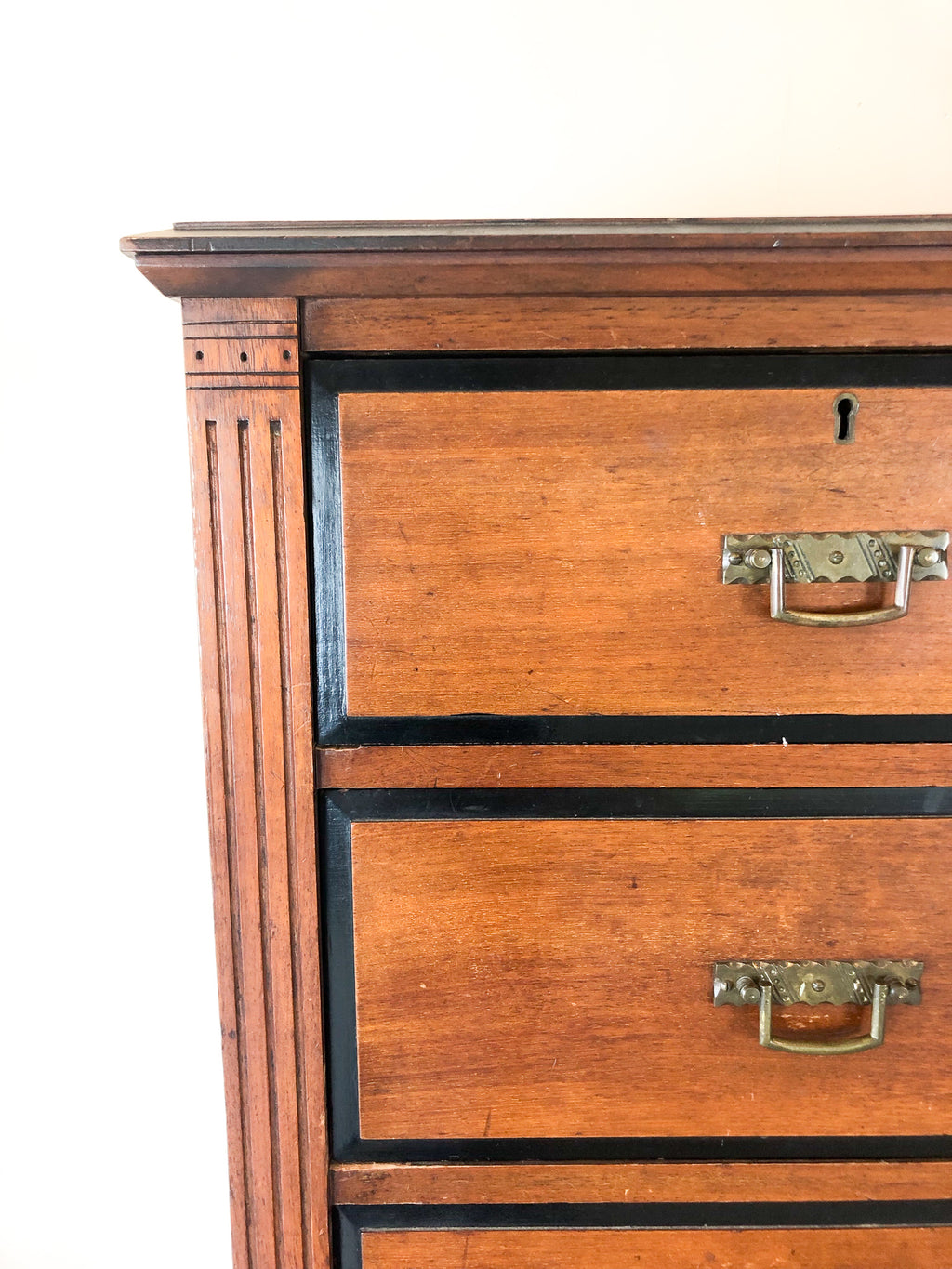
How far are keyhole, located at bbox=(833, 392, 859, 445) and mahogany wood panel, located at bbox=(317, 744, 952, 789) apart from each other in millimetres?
198

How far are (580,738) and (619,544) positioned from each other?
0.13 m

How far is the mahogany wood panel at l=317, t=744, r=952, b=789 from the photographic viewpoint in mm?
564

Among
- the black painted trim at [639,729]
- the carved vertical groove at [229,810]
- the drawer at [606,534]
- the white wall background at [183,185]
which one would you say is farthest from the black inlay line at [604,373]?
the white wall background at [183,185]

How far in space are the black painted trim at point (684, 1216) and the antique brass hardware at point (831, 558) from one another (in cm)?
41

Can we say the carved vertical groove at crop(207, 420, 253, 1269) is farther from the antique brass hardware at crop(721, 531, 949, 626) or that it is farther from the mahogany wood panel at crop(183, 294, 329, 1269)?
the antique brass hardware at crop(721, 531, 949, 626)

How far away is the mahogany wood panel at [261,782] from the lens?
0.54m

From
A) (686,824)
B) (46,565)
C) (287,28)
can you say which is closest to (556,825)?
(686,824)

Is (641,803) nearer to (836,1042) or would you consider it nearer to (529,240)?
(836,1042)

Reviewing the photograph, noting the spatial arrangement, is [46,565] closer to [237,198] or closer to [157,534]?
[157,534]

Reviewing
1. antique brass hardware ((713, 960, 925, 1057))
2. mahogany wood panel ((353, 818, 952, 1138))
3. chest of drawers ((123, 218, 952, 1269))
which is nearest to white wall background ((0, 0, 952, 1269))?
chest of drawers ((123, 218, 952, 1269))

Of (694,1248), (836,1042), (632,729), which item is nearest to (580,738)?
(632,729)

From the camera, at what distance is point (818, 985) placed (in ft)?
1.87

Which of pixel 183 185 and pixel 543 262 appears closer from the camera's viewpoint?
pixel 543 262

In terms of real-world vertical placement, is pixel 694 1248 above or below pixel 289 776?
below
